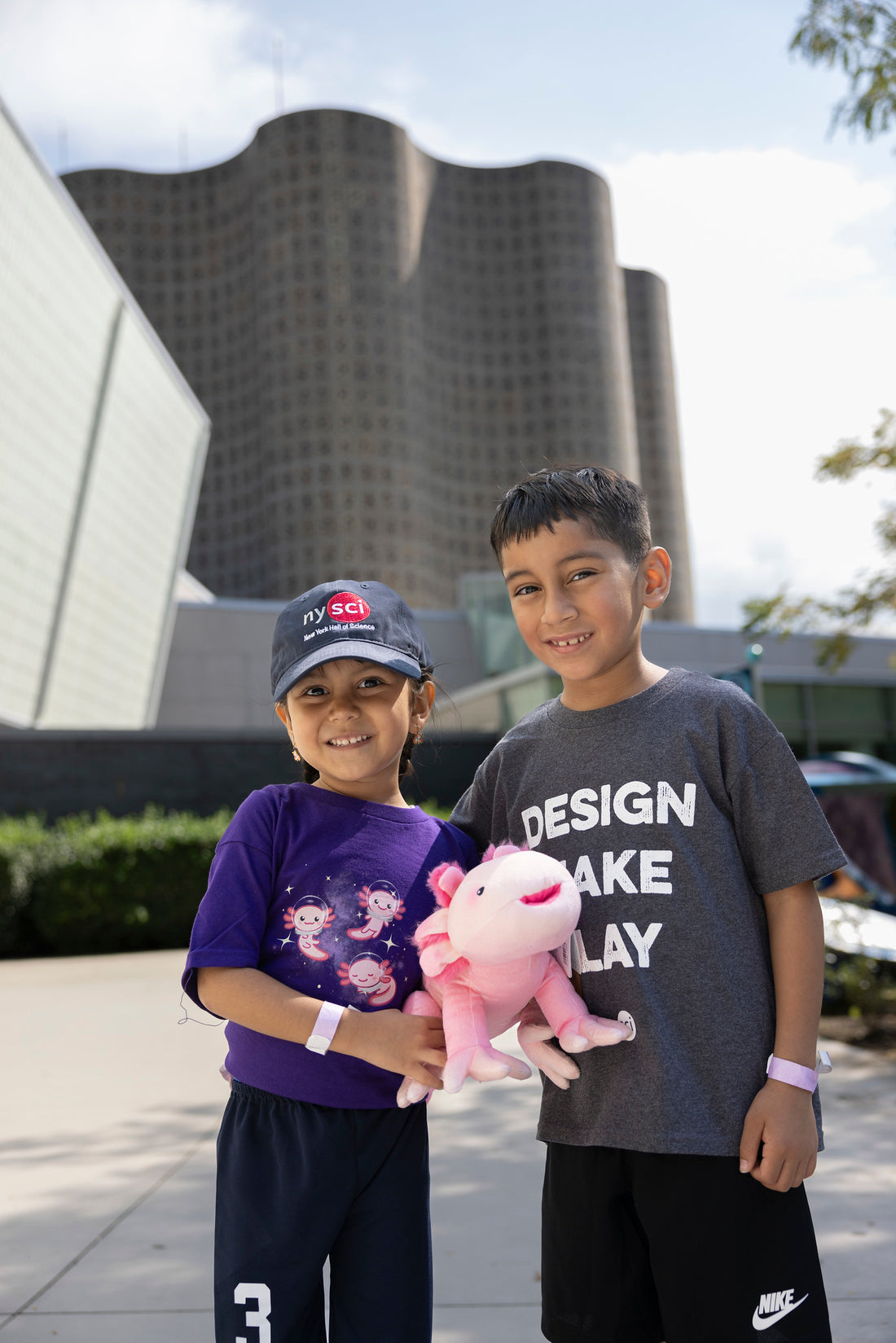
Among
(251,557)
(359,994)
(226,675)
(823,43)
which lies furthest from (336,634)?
(251,557)

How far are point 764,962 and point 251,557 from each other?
6652cm

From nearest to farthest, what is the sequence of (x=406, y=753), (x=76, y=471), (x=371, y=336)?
(x=406, y=753) → (x=76, y=471) → (x=371, y=336)

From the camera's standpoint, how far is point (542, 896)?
4.93ft

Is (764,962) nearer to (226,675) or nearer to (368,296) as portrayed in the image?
(226,675)

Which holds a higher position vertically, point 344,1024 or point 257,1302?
point 344,1024

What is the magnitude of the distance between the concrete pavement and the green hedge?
19.1ft

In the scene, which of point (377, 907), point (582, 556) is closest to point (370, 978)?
point (377, 907)

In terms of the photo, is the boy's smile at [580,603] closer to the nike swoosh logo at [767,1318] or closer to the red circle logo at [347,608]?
the red circle logo at [347,608]

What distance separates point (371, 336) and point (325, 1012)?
66963 millimetres

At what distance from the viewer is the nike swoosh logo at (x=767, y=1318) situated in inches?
58.0

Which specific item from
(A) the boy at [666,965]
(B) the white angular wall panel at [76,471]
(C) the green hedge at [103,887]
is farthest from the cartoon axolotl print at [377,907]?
(B) the white angular wall panel at [76,471]

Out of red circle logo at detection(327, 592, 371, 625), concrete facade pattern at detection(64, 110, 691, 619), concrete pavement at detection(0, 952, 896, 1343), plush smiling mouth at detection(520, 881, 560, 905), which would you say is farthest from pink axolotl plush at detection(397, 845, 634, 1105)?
concrete facade pattern at detection(64, 110, 691, 619)

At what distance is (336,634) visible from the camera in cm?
170

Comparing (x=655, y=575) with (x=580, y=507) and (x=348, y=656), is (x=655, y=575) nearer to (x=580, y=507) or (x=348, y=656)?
(x=580, y=507)
